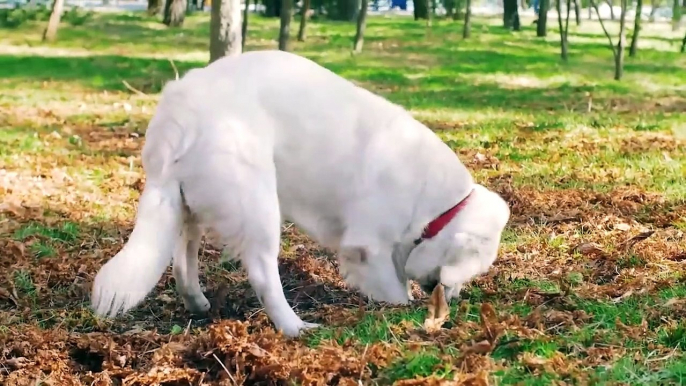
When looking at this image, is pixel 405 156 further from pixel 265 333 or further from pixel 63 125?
pixel 63 125

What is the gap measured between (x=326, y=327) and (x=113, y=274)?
38.0 inches

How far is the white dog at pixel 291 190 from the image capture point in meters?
3.95

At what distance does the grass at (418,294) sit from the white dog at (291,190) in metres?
0.23

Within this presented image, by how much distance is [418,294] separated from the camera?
509 centimetres

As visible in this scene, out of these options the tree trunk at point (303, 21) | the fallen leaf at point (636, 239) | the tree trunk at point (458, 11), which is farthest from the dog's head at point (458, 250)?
the tree trunk at point (458, 11)

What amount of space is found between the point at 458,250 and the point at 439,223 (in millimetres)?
163

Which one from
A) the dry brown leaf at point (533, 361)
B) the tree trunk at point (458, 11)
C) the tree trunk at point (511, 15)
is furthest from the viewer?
the tree trunk at point (458, 11)

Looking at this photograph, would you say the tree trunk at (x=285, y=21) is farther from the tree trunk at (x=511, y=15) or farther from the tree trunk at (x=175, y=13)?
the tree trunk at (x=511, y=15)

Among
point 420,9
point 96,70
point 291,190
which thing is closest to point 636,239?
point 291,190

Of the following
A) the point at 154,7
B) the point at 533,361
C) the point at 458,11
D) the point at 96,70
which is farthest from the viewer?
the point at 458,11

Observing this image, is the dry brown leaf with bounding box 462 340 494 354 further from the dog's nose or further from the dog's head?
the dog's nose

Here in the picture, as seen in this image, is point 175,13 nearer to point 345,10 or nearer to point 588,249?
point 345,10

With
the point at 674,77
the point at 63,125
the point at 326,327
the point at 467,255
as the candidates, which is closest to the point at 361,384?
the point at 326,327

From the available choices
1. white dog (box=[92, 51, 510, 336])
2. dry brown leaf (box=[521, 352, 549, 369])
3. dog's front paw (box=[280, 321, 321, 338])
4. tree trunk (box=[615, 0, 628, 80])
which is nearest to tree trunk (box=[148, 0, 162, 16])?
tree trunk (box=[615, 0, 628, 80])
